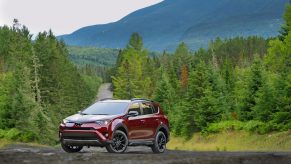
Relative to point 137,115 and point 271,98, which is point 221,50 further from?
point 137,115

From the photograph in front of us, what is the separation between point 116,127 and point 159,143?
2.96m

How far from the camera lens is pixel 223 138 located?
1582 inches

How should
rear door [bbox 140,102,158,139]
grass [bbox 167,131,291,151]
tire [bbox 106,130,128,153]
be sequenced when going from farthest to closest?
1. grass [bbox 167,131,291,151]
2. rear door [bbox 140,102,158,139]
3. tire [bbox 106,130,128,153]

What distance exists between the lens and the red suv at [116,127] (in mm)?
17891

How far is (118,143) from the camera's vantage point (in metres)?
18.5

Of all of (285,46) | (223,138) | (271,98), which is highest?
(285,46)

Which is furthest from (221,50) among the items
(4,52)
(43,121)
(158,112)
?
(158,112)

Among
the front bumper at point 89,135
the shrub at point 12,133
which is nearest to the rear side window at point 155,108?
the front bumper at point 89,135

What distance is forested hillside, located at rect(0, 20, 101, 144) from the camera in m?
43.6

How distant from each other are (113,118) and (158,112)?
10.3ft

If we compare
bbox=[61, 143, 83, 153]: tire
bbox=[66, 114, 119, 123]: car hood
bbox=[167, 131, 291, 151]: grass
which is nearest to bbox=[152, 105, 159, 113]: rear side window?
bbox=[66, 114, 119, 123]: car hood

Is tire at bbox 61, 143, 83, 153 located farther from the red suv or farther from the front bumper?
the front bumper

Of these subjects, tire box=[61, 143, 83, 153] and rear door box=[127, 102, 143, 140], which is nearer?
tire box=[61, 143, 83, 153]

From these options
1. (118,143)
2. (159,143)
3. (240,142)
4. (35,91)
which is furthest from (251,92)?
(35,91)
